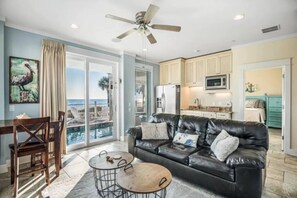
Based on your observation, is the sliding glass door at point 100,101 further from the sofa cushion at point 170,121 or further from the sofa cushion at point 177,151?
the sofa cushion at point 177,151

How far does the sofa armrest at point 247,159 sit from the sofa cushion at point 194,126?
0.83 m

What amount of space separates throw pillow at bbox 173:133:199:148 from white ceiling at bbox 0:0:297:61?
2.21m

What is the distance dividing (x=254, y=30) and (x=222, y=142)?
272 cm

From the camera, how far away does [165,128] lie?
3.56 meters

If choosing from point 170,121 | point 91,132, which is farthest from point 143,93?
Answer: point 170,121

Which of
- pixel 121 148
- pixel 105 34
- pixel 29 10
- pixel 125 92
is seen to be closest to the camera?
pixel 29 10

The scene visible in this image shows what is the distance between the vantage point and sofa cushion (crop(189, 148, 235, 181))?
2129mm

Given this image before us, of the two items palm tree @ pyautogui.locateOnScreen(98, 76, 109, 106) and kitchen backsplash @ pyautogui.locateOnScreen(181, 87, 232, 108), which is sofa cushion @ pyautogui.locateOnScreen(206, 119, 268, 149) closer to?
kitchen backsplash @ pyautogui.locateOnScreen(181, 87, 232, 108)

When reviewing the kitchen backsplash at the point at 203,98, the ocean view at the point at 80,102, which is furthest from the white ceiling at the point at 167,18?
the kitchen backsplash at the point at 203,98

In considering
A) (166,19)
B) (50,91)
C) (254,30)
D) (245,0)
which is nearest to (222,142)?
(245,0)

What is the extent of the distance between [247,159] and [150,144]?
1.66 metres

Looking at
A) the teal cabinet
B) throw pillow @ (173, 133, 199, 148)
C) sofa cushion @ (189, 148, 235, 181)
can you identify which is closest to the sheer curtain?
throw pillow @ (173, 133, 199, 148)

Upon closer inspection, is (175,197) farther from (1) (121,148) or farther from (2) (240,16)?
(2) (240,16)

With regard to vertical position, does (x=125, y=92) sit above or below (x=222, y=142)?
above
